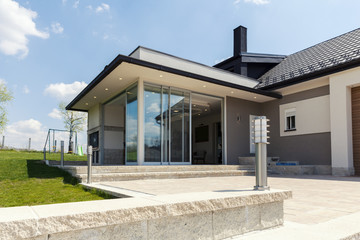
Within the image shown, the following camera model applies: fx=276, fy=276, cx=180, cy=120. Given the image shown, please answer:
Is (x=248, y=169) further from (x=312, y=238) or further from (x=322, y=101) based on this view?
(x=312, y=238)

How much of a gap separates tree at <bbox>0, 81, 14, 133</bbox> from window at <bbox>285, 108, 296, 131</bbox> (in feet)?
86.3

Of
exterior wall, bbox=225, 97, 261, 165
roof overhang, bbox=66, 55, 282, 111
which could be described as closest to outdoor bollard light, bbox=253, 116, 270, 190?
roof overhang, bbox=66, 55, 282, 111

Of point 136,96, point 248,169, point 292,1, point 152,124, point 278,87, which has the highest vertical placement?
point 292,1

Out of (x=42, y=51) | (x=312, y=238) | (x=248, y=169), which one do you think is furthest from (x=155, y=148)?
(x=312, y=238)

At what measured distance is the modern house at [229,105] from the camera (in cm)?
958

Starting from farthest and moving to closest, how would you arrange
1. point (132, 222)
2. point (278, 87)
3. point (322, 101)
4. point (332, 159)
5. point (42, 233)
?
1. point (278, 87)
2. point (322, 101)
3. point (332, 159)
4. point (132, 222)
5. point (42, 233)

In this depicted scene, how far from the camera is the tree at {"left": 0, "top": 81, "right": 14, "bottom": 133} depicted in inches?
1060

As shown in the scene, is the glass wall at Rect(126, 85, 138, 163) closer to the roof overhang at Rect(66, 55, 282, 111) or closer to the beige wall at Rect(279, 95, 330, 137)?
the roof overhang at Rect(66, 55, 282, 111)

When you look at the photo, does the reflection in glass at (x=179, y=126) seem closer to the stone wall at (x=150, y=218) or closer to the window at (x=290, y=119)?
the window at (x=290, y=119)

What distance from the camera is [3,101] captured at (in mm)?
27531

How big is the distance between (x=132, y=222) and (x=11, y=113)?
1201 inches

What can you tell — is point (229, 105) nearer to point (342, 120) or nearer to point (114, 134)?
point (342, 120)

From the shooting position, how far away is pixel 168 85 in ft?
33.8

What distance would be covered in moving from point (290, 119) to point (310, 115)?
1.06 meters
